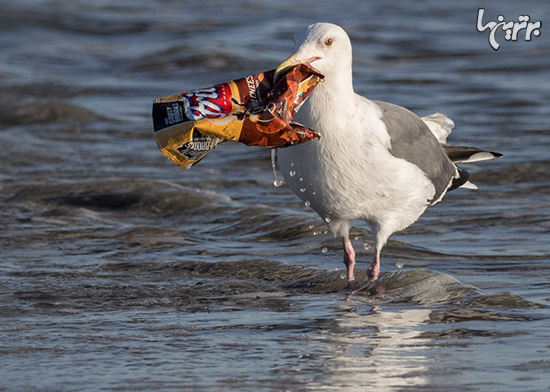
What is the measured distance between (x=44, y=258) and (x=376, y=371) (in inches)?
119

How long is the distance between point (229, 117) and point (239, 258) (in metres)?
2.05

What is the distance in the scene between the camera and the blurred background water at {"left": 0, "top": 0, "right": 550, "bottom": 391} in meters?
4.01

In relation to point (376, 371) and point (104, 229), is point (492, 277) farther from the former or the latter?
point (104, 229)

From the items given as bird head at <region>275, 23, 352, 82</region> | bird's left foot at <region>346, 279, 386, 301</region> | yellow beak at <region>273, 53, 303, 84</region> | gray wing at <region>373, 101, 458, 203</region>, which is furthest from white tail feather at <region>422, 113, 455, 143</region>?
yellow beak at <region>273, 53, 303, 84</region>

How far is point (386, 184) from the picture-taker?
5410mm

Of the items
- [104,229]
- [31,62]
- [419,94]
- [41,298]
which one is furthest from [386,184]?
[31,62]

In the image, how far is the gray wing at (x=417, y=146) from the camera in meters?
5.51

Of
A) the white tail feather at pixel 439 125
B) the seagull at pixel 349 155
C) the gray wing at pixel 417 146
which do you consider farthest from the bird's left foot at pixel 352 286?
the white tail feather at pixel 439 125

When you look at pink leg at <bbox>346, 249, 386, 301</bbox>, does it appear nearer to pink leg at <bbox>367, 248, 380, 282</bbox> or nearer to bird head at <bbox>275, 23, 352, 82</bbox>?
pink leg at <bbox>367, 248, 380, 282</bbox>

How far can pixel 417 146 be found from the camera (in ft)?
19.0

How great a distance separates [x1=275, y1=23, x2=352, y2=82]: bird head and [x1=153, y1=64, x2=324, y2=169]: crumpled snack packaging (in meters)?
0.22

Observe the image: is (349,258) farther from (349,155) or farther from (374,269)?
(349,155)

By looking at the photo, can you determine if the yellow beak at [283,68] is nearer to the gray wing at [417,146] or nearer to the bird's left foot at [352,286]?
the gray wing at [417,146]

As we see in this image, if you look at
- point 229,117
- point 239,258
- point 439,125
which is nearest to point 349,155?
point 229,117
